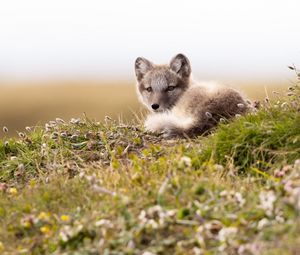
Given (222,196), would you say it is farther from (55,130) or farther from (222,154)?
(55,130)

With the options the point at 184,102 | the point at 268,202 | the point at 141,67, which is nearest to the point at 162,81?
the point at 141,67

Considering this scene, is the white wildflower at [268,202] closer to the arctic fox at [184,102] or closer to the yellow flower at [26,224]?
the yellow flower at [26,224]

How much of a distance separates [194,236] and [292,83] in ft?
11.2

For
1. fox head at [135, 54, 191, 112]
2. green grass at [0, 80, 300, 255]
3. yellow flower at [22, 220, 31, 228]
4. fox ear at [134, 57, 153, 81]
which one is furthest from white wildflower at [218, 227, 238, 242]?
fox ear at [134, 57, 153, 81]

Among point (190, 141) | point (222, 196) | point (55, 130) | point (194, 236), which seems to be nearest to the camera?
point (194, 236)

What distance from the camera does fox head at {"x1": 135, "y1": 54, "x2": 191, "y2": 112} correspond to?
26.8 feet

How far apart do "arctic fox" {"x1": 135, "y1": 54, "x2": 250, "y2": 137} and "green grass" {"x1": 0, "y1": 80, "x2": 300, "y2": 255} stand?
56 centimetres

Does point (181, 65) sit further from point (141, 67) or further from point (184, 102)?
point (184, 102)

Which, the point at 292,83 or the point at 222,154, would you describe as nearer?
the point at 222,154

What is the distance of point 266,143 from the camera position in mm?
5652

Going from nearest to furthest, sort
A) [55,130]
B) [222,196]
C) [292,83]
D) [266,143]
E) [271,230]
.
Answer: [271,230] → [222,196] → [266,143] → [292,83] → [55,130]

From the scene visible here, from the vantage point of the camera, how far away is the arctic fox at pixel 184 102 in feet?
22.0

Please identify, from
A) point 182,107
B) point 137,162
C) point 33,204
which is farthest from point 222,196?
point 182,107

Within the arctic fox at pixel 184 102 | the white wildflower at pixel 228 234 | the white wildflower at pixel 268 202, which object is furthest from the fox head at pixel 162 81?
the white wildflower at pixel 228 234
